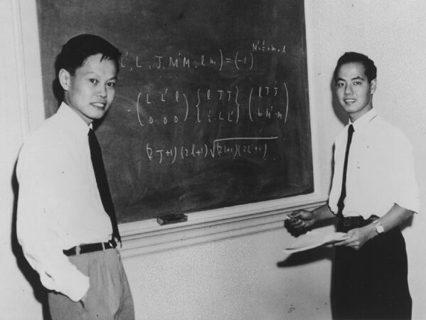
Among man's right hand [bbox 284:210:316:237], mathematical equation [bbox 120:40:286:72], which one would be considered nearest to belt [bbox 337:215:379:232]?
man's right hand [bbox 284:210:316:237]

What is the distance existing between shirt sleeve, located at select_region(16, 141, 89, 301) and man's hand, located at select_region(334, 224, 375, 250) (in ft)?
3.90

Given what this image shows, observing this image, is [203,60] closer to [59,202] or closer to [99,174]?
[99,174]

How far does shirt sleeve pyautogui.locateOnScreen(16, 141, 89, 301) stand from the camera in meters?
1.57

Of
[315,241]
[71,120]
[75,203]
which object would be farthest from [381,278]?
[71,120]

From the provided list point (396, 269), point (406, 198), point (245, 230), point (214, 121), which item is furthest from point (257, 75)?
point (396, 269)

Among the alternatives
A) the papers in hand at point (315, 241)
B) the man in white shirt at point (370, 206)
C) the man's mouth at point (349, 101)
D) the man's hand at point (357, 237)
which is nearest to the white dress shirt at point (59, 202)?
the papers in hand at point (315, 241)

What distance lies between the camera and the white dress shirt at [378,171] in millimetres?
2223

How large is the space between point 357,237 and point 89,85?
1.37 meters

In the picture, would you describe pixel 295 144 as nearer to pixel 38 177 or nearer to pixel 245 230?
pixel 245 230

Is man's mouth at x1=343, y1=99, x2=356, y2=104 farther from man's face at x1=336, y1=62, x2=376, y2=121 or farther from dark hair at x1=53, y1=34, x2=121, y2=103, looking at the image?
dark hair at x1=53, y1=34, x2=121, y2=103

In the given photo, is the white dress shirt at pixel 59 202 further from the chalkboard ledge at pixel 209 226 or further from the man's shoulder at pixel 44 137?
the chalkboard ledge at pixel 209 226

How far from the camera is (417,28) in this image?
2.85m

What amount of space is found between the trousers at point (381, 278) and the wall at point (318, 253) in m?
0.62

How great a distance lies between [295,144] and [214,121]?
0.64 m
